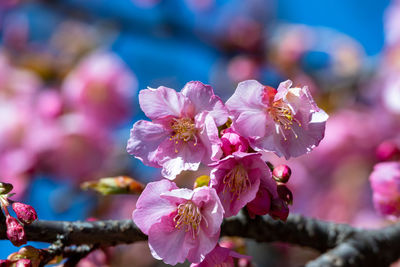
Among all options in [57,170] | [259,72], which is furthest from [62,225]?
[259,72]

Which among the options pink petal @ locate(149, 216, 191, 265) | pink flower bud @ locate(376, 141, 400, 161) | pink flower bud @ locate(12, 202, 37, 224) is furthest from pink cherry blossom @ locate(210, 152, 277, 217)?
pink flower bud @ locate(376, 141, 400, 161)

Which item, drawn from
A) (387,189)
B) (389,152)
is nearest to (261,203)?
(387,189)

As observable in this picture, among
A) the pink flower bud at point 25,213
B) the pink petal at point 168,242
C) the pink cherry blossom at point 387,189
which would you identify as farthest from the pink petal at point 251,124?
the pink cherry blossom at point 387,189

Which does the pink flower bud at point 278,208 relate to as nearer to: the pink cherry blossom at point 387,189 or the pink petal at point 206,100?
the pink petal at point 206,100

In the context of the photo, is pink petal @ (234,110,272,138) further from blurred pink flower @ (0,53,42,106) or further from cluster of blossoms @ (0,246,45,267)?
blurred pink flower @ (0,53,42,106)

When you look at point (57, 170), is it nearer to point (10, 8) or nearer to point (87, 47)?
point (87, 47)

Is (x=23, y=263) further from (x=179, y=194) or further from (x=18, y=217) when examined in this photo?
(x=179, y=194)
